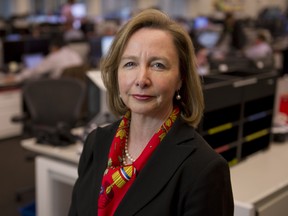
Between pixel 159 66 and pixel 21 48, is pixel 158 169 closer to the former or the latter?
pixel 159 66

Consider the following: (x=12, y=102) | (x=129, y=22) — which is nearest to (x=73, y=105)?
(x=12, y=102)

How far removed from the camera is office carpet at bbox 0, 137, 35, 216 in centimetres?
392

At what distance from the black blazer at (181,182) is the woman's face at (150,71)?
12 centimetres

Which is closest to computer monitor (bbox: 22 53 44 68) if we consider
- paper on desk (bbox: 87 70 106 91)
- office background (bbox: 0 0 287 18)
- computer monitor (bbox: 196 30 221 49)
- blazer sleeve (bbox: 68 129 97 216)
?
paper on desk (bbox: 87 70 106 91)

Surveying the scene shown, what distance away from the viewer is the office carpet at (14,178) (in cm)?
392

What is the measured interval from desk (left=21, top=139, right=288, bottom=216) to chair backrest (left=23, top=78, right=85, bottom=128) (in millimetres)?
1166

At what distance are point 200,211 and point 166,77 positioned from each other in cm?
42

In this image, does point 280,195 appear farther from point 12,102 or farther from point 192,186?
point 12,102

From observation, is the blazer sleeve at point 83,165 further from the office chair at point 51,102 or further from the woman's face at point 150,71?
the office chair at point 51,102

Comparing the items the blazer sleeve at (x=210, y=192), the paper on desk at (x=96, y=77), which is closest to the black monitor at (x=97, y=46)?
the paper on desk at (x=96, y=77)

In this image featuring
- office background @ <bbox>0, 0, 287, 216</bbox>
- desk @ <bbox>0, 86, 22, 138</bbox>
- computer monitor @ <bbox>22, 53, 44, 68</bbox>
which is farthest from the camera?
computer monitor @ <bbox>22, 53, 44, 68</bbox>

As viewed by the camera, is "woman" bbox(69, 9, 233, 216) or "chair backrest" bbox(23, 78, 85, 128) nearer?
"woman" bbox(69, 9, 233, 216)

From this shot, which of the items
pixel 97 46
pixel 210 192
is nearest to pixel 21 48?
pixel 97 46

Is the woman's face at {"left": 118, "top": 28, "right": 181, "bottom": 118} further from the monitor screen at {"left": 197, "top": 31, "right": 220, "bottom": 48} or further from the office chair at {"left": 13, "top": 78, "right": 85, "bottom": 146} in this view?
the monitor screen at {"left": 197, "top": 31, "right": 220, "bottom": 48}
